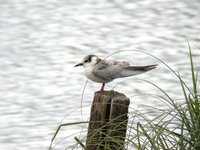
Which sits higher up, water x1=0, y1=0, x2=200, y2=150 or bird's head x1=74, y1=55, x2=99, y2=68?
bird's head x1=74, y1=55, x2=99, y2=68

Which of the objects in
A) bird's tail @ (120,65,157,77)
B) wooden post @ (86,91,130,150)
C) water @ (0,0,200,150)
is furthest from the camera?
water @ (0,0,200,150)

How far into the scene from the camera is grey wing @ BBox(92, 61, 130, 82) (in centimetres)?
688

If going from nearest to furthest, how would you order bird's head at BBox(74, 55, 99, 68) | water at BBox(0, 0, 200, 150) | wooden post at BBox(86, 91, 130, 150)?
wooden post at BBox(86, 91, 130, 150) → bird's head at BBox(74, 55, 99, 68) → water at BBox(0, 0, 200, 150)

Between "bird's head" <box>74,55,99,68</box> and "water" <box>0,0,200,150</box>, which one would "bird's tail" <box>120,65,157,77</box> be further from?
"water" <box>0,0,200,150</box>

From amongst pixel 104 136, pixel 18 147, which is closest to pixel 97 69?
pixel 104 136

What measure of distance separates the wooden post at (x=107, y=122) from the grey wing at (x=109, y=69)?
96 centimetres

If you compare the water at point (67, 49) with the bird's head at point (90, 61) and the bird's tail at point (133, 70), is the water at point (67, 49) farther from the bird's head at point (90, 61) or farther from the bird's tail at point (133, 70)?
the bird's tail at point (133, 70)

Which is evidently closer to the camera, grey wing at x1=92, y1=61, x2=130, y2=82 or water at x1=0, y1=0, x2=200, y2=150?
grey wing at x1=92, y1=61, x2=130, y2=82

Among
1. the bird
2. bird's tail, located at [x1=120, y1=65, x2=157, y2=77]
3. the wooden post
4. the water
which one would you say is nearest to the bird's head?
the bird

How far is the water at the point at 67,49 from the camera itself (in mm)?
10677

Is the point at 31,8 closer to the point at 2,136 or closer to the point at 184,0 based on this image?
the point at 184,0

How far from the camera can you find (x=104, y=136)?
221 inches

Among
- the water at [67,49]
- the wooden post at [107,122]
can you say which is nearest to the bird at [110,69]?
the wooden post at [107,122]

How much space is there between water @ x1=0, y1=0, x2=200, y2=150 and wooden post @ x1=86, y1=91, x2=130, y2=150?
398 centimetres
